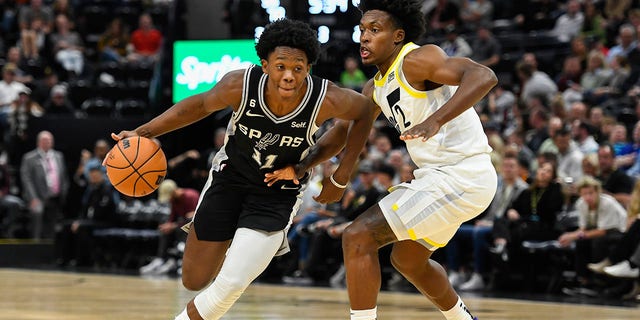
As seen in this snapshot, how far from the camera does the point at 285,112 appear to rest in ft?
17.6

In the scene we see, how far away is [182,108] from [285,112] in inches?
20.6

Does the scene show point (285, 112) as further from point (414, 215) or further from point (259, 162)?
point (414, 215)

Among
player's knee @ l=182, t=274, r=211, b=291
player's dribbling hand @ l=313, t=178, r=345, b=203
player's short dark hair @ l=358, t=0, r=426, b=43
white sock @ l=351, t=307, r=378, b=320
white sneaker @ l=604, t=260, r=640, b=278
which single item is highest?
player's short dark hair @ l=358, t=0, r=426, b=43

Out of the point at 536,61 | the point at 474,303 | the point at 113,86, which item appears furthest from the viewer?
the point at 113,86

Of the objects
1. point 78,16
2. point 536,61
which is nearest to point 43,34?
point 78,16

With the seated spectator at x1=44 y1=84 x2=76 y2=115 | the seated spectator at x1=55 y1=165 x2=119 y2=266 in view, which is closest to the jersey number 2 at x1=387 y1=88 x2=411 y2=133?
the seated spectator at x1=55 y1=165 x2=119 y2=266

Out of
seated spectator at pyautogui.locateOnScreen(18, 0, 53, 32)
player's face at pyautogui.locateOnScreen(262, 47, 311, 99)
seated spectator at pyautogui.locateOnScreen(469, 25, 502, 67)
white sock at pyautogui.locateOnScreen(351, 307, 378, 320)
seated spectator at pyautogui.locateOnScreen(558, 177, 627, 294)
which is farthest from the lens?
seated spectator at pyautogui.locateOnScreen(18, 0, 53, 32)

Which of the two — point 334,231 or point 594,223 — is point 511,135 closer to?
point 594,223

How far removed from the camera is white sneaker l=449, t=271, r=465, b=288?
10844 mm

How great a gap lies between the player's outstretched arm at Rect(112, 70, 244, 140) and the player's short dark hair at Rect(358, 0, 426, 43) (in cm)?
75

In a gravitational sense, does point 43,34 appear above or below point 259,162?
below

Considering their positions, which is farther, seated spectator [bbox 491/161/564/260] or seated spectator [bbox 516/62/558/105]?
seated spectator [bbox 516/62/558/105]

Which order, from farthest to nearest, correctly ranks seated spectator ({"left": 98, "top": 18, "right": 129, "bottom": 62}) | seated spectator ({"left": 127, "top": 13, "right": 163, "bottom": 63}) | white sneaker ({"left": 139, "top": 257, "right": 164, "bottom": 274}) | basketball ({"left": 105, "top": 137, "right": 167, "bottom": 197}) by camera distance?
seated spectator ({"left": 98, "top": 18, "right": 129, "bottom": 62})
seated spectator ({"left": 127, "top": 13, "right": 163, "bottom": 63})
white sneaker ({"left": 139, "top": 257, "right": 164, "bottom": 274})
basketball ({"left": 105, "top": 137, "right": 167, "bottom": 197})

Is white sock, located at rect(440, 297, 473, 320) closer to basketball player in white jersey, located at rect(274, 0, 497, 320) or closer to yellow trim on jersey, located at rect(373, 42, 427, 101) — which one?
basketball player in white jersey, located at rect(274, 0, 497, 320)
